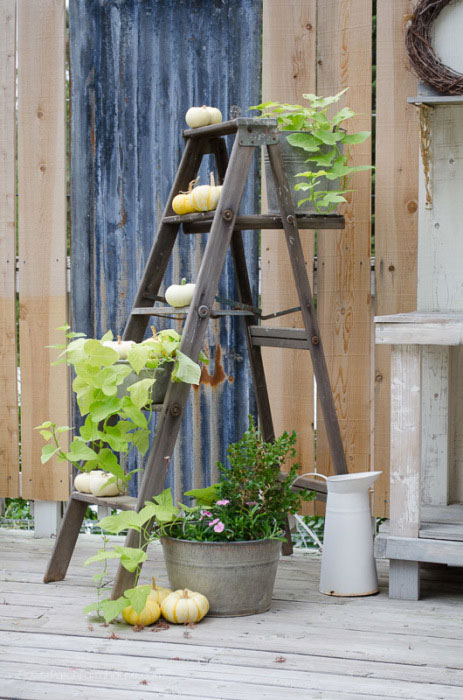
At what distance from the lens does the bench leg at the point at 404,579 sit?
294 cm

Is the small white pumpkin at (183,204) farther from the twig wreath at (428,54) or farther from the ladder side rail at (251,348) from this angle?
the twig wreath at (428,54)

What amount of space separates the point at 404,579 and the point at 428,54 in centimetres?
173

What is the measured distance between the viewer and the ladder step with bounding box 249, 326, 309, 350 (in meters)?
3.14

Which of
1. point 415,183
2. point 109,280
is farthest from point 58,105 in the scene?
point 415,183

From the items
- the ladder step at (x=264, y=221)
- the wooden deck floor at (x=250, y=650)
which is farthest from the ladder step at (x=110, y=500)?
the ladder step at (x=264, y=221)

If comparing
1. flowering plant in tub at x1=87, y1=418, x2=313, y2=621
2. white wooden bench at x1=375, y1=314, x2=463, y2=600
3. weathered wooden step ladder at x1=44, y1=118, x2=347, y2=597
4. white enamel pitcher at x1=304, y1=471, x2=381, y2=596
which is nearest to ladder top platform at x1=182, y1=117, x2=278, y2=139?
weathered wooden step ladder at x1=44, y1=118, x2=347, y2=597

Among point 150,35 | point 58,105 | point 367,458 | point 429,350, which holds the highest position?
point 150,35

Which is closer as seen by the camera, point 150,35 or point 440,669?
point 440,669

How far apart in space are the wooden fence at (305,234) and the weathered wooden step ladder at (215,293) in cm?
26

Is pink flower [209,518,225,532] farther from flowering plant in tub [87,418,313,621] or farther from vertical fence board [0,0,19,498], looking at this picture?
vertical fence board [0,0,19,498]

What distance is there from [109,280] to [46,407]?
0.60 meters

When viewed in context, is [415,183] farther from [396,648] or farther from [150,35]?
[396,648]

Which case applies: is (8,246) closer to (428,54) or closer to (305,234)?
(305,234)

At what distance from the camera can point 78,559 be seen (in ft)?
11.4
